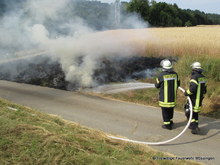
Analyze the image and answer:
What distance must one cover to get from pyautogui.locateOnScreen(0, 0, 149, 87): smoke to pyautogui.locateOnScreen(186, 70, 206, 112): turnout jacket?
219 inches

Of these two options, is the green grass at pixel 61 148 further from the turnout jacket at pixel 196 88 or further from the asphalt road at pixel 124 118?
the turnout jacket at pixel 196 88

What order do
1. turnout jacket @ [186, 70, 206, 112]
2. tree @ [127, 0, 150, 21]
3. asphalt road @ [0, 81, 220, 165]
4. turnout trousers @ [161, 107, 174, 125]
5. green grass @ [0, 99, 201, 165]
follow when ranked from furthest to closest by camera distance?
tree @ [127, 0, 150, 21] < turnout trousers @ [161, 107, 174, 125] < turnout jacket @ [186, 70, 206, 112] < asphalt road @ [0, 81, 220, 165] < green grass @ [0, 99, 201, 165]

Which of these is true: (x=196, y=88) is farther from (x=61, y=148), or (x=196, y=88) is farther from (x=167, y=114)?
(x=61, y=148)

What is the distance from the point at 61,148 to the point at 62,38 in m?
10.1

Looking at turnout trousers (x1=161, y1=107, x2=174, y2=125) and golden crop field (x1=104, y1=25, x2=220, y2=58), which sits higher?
golden crop field (x1=104, y1=25, x2=220, y2=58)

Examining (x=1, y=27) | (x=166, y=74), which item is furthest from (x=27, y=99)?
(x=1, y=27)

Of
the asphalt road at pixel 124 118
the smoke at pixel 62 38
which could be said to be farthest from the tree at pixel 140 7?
the asphalt road at pixel 124 118

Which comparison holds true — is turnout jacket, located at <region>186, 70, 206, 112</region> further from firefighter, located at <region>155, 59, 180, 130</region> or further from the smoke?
the smoke

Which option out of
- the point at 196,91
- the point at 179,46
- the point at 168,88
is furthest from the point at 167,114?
the point at 179,46

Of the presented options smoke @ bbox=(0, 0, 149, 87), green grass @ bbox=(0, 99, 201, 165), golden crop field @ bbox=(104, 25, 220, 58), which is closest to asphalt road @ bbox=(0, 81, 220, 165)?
green grass @ bbox=(0, 99, 201, 165)

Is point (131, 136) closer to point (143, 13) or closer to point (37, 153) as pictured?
point (37, 153)

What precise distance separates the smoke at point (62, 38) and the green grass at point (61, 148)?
5.89 m

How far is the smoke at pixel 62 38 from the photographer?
1205cm

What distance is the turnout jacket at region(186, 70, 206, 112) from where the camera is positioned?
18.8 ft
